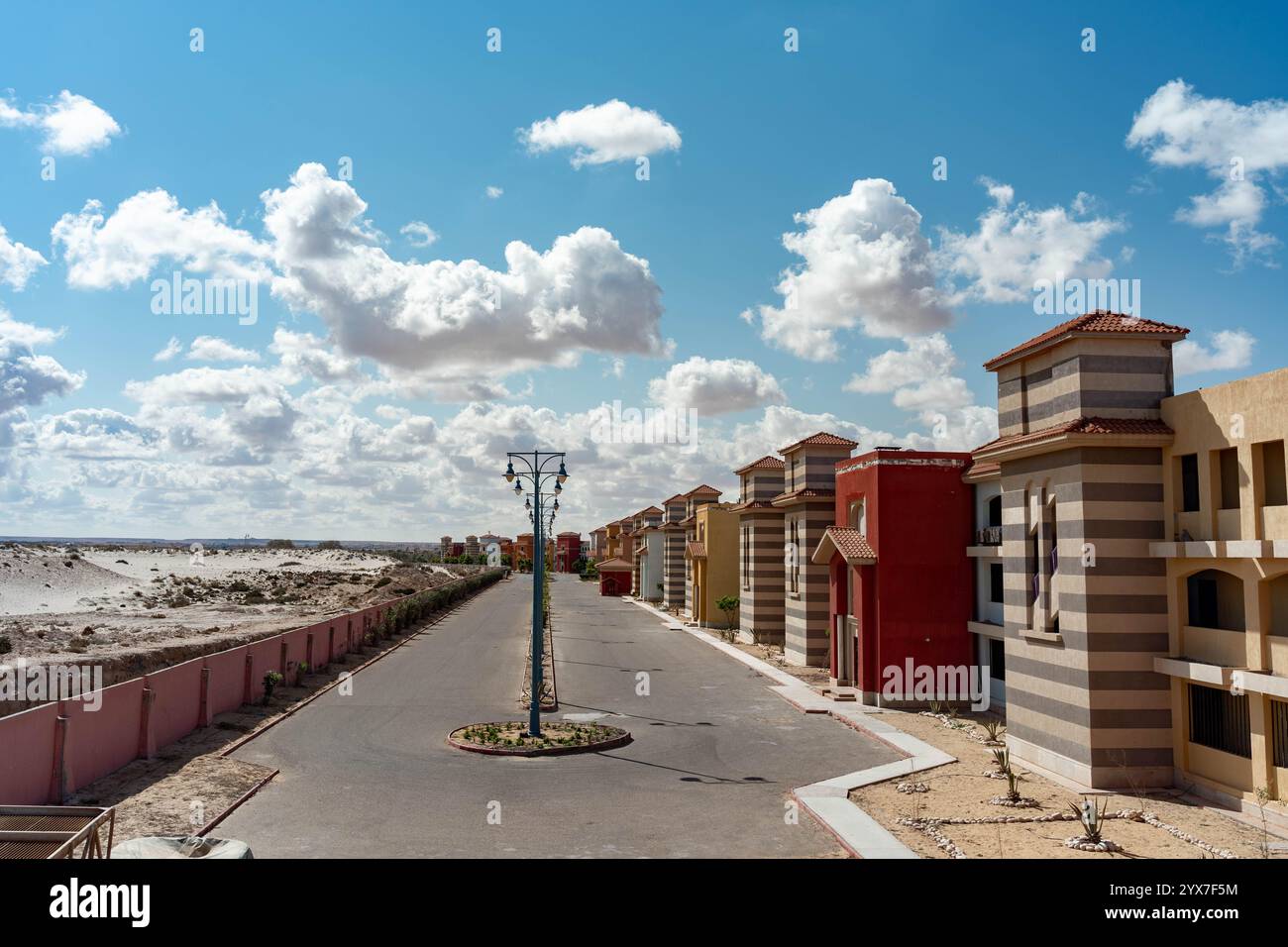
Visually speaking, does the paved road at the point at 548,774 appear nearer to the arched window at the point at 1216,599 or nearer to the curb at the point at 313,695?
the curb at the point at 313,695

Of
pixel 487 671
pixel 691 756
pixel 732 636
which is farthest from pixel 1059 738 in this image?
pixel 732 636

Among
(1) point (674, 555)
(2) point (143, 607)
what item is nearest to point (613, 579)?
(1) point (674, 555)

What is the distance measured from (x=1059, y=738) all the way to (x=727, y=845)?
→ 27.6ft

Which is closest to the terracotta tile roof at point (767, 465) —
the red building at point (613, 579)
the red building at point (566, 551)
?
the red building at point (613, 579)

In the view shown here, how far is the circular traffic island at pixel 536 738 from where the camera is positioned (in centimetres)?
2095

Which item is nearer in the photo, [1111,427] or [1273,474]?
[1273,474]

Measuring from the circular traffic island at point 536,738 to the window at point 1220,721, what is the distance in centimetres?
1231

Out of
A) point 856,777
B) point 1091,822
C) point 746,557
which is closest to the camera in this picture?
point 1091,822

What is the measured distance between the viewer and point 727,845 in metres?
14.1

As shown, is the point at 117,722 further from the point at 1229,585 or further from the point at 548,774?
the point at 1229,585

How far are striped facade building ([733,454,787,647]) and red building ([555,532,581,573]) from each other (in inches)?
4830

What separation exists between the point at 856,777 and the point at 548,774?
21.2 ft

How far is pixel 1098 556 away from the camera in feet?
57.7
